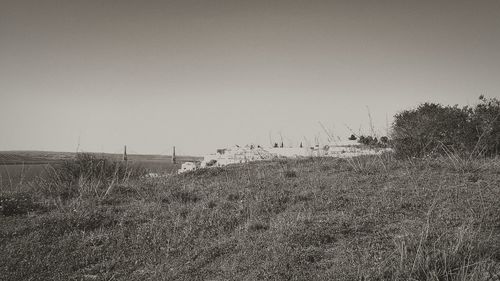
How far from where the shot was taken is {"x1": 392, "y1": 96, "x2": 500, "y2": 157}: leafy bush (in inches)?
627

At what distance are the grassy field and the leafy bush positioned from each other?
20.1 feet

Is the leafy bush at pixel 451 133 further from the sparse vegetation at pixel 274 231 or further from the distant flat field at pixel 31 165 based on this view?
the distant flat field at pixel 31 165

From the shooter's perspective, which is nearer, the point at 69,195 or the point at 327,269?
the point at 327,269

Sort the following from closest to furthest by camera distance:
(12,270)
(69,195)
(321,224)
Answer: (12,270)
(321,224)
(69,195)

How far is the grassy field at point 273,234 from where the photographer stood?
14.5ft

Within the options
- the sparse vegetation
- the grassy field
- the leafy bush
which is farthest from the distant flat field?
the leafy bush

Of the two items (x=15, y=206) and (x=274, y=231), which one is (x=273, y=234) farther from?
(x=15, y=206)

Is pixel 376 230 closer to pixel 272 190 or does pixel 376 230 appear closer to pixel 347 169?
pixel 272 190

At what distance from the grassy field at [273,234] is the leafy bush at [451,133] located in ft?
20.1

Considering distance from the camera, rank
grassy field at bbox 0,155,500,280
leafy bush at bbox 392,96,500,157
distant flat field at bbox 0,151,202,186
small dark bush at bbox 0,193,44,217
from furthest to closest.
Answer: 1. leafy bush at bbox 392,96,500,157
2. distant flat field at bbox 0,151,202,186
3. small dark bush at bbox 0,193,44,217
4. grassy field at bbox 0,155,500,280

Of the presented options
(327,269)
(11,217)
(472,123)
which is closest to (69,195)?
(11,217)

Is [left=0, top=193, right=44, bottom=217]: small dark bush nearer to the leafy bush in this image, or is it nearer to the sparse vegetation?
the sparse vegetation

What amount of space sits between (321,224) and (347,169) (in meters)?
7.30

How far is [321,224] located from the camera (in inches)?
241
